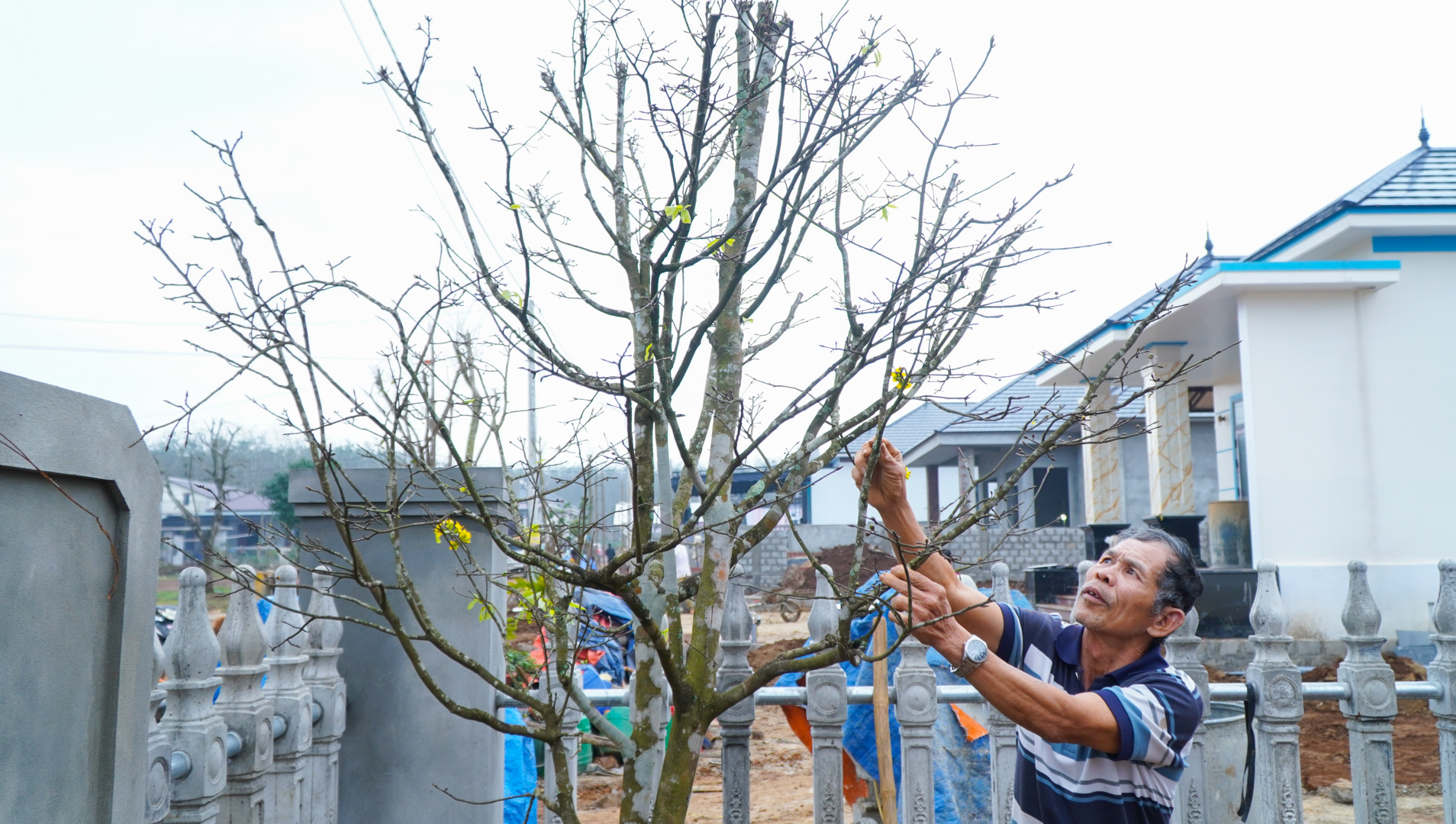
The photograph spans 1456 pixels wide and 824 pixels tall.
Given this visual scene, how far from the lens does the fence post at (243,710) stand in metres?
2.64

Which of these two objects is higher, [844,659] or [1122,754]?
[844,659]

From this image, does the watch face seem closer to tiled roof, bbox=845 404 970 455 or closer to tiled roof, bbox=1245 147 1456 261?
tiled roof, bbox=1245 147 1456 261

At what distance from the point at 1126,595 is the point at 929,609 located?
0.47 m

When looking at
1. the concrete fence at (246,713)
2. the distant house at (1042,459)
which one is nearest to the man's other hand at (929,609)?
the concrete fence at (246,713)

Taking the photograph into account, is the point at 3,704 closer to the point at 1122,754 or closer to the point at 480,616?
the point at 480,616

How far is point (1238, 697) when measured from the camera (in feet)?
12.5

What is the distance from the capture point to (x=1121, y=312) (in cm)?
1505

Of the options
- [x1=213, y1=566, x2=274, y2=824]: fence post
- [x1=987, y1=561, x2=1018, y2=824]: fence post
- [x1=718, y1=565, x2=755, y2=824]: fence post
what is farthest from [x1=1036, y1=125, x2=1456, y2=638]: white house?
[x1=213, y1=566, x2=274, y2=824]: fence post

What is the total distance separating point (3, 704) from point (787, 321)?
6.24ft

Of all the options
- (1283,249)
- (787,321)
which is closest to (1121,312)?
(1283,249)

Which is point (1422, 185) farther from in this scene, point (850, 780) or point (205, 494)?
point (205, 494)

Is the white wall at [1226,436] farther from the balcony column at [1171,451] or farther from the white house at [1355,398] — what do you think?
the white house at [1355,398]

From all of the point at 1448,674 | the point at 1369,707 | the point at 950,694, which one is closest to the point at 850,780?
the point at 950,694

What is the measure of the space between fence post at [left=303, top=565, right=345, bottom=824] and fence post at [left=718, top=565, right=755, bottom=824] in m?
1.26
